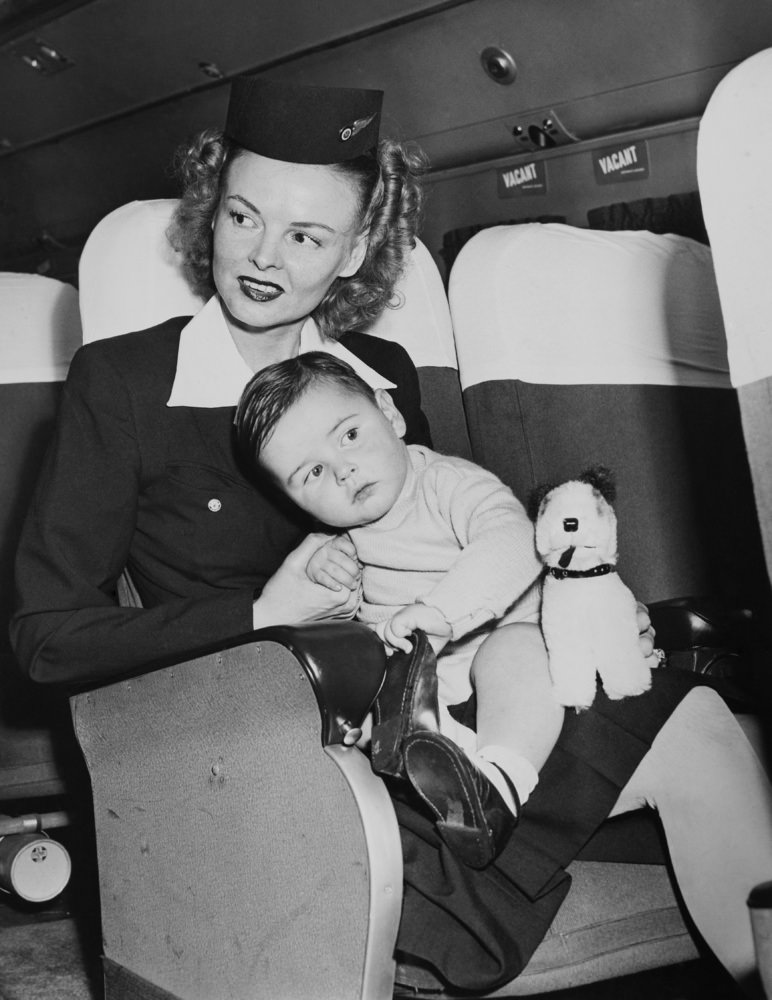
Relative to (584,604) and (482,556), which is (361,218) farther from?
(584,604)

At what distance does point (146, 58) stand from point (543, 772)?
11.3 ft

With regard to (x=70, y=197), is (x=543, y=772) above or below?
below

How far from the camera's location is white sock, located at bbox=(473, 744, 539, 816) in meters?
1.26

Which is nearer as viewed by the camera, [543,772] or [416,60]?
[543,772]

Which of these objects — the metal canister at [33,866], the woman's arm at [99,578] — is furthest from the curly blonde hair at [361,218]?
the metal canister at [33,866]

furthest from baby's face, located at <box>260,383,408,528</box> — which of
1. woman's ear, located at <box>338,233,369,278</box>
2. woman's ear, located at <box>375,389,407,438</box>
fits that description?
woman's ear, located at <box>338,233,369,278</box>

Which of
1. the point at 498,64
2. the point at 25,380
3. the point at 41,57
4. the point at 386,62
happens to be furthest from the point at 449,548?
the point at 41,57

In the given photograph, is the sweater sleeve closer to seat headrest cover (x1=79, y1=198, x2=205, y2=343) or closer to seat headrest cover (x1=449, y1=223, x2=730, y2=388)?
seat headrest cover (x1=449, y1=223, x2=730, y2=388)

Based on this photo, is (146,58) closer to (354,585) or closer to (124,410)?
(124,410)

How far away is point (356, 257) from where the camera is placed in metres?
1.83

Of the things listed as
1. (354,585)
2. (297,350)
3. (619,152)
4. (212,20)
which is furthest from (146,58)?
(354,585)

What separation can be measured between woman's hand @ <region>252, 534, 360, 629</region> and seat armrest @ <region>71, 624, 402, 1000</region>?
15 cm

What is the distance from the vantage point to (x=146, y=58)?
13.1 ft

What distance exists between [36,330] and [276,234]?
0.98 m
